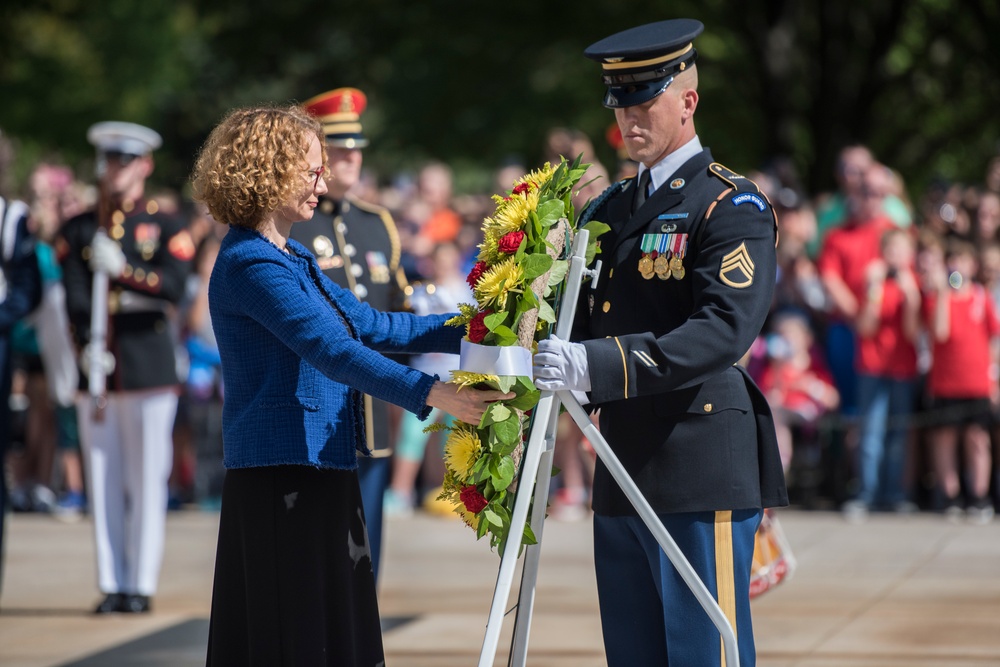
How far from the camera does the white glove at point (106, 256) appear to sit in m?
7.47

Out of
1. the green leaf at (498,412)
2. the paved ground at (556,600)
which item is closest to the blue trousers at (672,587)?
the green leaf at (498,412)

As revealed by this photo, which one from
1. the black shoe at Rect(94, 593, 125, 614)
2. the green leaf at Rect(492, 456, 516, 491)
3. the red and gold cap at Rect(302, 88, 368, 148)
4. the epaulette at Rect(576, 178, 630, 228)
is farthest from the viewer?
the black shoe at Rect(94, 593, 125, 614)

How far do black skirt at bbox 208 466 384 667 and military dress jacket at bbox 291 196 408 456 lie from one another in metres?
1.71

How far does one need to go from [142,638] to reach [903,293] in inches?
225

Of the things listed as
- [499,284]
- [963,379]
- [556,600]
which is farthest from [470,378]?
[963,379]

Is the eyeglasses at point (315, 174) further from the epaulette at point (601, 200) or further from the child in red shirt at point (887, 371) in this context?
the child in red shirt at point (887, 371)

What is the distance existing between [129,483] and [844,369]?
5250 millimetres

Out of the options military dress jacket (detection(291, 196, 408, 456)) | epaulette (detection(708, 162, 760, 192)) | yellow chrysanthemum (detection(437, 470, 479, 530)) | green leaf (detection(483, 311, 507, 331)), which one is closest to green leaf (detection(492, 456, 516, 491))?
yellow chrysanthemum (detection(437, 470, 479, 530))

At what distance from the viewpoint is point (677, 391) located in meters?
4.17

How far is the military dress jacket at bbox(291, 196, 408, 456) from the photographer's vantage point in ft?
19.5

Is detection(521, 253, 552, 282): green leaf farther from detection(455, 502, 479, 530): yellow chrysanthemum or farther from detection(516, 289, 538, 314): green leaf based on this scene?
detection(455, 502, 479, 530): yellow chrysanthemum

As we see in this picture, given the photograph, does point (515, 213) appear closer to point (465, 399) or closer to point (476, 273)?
point (476, 273)

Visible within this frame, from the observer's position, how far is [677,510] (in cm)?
414

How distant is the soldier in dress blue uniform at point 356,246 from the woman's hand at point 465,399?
190 centimetres
